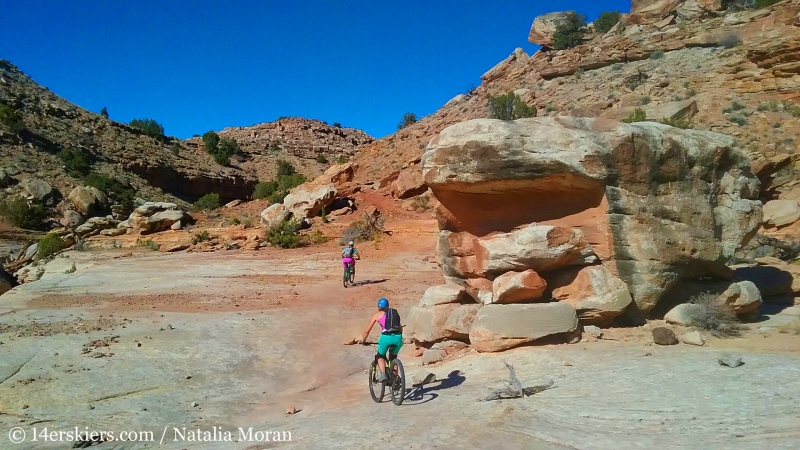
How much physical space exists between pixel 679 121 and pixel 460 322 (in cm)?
2089

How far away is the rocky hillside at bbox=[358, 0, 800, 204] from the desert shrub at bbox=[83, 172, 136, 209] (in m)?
17.5

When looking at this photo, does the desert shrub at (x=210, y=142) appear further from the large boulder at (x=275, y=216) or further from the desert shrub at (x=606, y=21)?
the desert shrub at (x=606, y=21)

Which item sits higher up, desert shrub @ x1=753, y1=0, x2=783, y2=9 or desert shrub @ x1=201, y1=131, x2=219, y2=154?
desert shrub @ x1=753, y1=0, x2=783, y2=9

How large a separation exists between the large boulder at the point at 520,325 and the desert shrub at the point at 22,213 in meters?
34.4

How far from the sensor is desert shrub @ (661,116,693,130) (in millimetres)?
Result: 24853

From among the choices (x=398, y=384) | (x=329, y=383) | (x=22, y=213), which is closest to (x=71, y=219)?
(x=22, y=213)

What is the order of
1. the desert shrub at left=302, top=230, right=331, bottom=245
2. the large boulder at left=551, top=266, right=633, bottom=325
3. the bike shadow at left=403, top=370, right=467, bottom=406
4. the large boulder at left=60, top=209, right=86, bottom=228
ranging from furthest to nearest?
the large boulder at left=60, top=209, right=86, bottom=228
the desert shrub at left=302, top=230, right=331, bottom=245
the large boulder at left=551, top=266, right=633, bottom=325
the bike shadow at left=403, top=370, right=467, bottom=406

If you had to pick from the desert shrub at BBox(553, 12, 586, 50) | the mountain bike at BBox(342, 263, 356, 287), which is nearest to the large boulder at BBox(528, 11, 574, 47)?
the desert shrub at BBox(553, 12, 586, 50)

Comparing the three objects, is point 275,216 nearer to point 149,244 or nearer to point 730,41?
point 149,244

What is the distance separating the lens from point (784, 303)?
11570 mm

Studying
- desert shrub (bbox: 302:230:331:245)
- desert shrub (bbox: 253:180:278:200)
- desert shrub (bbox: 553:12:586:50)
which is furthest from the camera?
desert shrub (bbox: 553:12:586:50)

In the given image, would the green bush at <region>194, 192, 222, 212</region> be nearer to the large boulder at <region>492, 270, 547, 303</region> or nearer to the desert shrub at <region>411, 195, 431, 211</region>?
the desert shrub at <region>411, 195, 431, 211</region>

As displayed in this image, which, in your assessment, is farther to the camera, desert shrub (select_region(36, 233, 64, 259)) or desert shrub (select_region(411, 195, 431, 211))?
desert shrub (select_region(411, 195, 431, 211))

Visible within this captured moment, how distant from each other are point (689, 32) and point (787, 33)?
8334 millimetres
